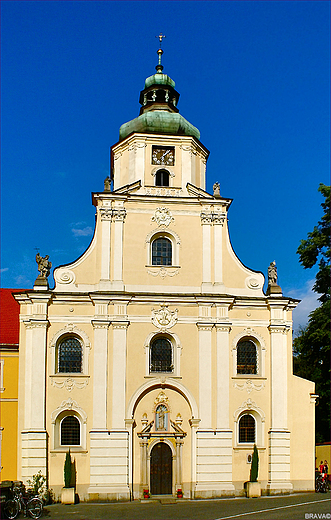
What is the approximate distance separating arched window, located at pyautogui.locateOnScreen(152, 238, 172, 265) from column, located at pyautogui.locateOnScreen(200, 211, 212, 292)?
58.5 inches

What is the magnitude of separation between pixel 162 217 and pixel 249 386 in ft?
26.6

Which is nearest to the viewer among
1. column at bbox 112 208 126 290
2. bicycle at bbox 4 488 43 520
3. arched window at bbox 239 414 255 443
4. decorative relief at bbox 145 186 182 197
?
bicycle at bbox 4 488 43 520

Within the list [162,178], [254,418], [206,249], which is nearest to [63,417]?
[254,418]

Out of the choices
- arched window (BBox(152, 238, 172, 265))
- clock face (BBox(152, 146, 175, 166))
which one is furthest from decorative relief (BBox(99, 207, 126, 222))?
clock face (BBox(152, 146, 175, 166))

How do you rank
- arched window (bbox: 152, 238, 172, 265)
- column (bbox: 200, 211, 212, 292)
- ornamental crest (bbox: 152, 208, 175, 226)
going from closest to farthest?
column (bbox: 200, 211, 212, 292) < arched window (bbox: 152, 238, 172, 265) < ornamental crest (bbox: 152, 208, 175, 226)

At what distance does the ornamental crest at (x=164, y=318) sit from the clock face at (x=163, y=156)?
6.79 meters

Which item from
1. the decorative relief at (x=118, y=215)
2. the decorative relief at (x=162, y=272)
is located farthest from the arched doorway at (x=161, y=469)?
the decorative relief at (x=118, y=215)

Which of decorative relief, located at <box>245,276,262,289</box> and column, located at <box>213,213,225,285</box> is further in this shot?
decorative relief, located at <box>245,276,262,289</box>

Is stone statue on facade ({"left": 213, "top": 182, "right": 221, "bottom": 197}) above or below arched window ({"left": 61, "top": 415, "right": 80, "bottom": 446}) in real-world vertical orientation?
above

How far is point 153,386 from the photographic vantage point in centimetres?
2598

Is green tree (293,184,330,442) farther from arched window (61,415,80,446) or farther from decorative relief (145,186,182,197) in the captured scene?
arched window (61,415,80,446)

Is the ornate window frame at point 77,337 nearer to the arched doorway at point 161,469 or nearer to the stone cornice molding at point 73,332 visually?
the stone cornice molding at point 73,332

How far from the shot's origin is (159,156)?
95.3 feet

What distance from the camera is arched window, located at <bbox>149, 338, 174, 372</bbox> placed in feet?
86.7
